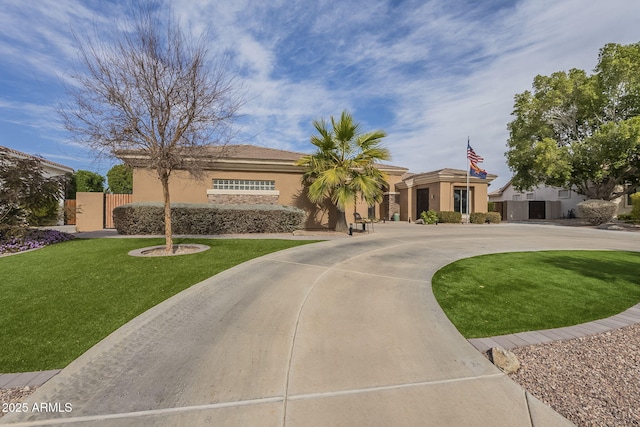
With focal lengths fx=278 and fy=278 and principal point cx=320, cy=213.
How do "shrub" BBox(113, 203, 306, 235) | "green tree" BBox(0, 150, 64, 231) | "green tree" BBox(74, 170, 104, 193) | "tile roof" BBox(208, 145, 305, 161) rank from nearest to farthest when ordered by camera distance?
"green tree" BBox(0, 150, 64, 231), "shrub" BBox(113, 203, 306, 235), "tile roof" BBox(208, 145, 305, 161), "green tree" BBox(74, 170, 104, 193)

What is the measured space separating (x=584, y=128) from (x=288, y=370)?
113ft

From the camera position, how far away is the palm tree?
42.4 ft

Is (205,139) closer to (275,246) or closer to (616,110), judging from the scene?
(275,246)

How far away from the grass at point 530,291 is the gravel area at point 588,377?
528 mm

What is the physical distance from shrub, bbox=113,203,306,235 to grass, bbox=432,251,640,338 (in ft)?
27.3

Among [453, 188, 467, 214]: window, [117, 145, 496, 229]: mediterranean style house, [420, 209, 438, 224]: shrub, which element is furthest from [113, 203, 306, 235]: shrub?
[453, 188, 467, 214]: window

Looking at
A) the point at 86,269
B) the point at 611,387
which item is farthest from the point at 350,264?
the point at 86,269

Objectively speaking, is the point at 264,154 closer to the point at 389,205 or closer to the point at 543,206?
the point at 389,205

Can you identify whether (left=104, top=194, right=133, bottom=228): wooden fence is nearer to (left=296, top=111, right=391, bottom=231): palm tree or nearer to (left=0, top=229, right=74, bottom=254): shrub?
(left=0, top=229, right=74, bottom=254): shrub

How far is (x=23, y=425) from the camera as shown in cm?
223

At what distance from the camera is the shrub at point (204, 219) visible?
12.3 m

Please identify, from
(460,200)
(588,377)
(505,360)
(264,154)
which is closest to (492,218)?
(460,200)

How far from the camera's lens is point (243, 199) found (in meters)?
15.2

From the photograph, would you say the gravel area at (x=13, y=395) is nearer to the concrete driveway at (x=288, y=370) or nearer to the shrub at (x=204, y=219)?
the concrete driveway at (x=288, y=370)
